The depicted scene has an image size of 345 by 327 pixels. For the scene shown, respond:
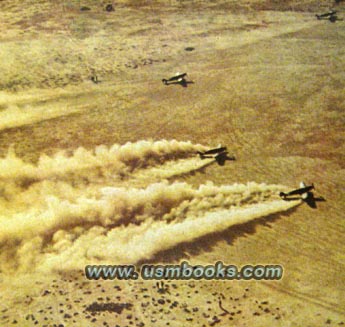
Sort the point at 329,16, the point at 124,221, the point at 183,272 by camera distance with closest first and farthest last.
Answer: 1. the point at 183,272
2. the point at 124,221
3. the point at 329,16

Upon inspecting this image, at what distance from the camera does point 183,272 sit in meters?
19.9

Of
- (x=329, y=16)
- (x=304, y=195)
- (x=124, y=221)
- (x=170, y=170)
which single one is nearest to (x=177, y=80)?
(x=170, y=170)

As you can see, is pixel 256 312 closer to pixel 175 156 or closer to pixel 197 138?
pixel 175 156

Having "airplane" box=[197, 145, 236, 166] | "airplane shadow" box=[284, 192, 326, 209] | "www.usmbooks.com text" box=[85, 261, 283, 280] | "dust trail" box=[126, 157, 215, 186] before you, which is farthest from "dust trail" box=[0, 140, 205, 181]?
"www.usmbooks.com text" box=[85, 261, 283, 280]

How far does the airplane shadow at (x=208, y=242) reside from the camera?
20.6 metres

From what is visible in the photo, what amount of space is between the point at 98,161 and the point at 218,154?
7.77 meters

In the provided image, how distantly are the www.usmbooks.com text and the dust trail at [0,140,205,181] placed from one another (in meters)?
7.44

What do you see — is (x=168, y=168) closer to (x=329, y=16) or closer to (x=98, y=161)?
(x=98, y=161)

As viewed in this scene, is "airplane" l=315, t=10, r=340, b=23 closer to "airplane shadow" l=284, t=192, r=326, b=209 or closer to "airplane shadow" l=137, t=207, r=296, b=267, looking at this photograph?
"airplane shadow" l=284, t=192, r=326, b=209

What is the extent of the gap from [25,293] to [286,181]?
624 inches

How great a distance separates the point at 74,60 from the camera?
40688mm

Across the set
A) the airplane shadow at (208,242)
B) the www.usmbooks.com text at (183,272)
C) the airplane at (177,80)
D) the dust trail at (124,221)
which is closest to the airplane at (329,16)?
the airplane at (177,80)

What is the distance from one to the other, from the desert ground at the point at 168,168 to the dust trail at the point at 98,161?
12 centimetres

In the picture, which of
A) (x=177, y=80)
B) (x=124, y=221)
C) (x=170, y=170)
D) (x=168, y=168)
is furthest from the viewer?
(x=177, y=80)
